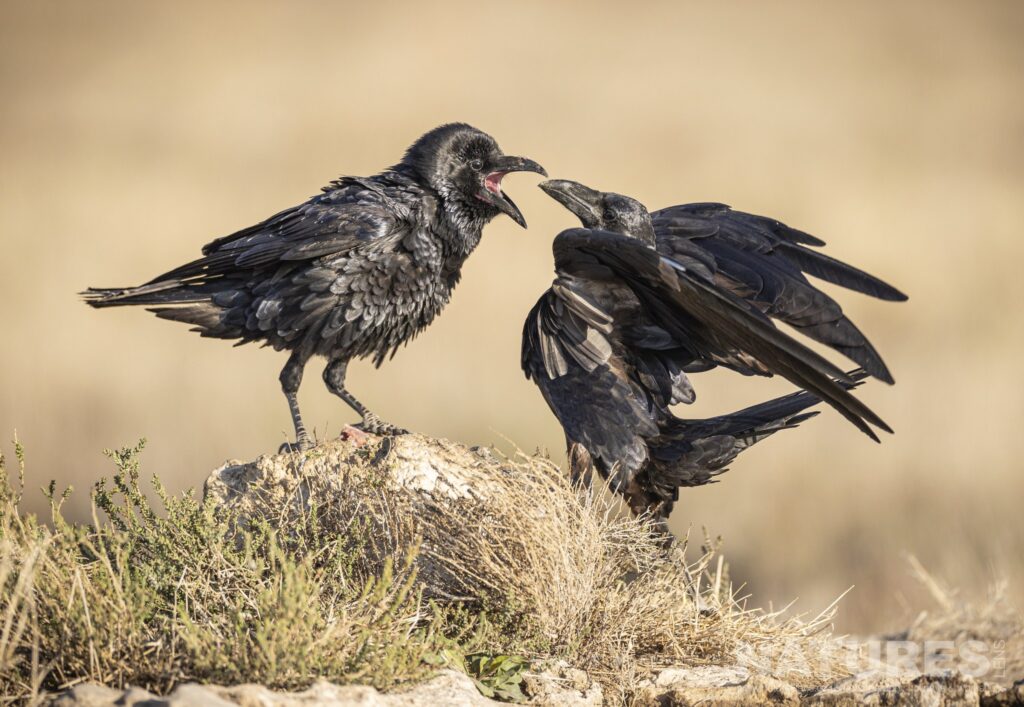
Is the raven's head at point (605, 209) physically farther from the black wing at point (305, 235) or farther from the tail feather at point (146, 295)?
the tail feather at point (146, 295)

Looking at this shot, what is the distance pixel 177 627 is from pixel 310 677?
46cm

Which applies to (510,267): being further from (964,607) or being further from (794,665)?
(794,665)

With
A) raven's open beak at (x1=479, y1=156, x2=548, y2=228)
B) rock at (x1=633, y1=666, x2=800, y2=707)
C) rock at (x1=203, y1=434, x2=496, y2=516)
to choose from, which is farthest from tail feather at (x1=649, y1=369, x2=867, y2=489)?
raven's open beak at (x1=479, y1=156, x2=548, y2=228)

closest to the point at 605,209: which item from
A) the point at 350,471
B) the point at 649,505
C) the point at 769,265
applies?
the point at 769,265

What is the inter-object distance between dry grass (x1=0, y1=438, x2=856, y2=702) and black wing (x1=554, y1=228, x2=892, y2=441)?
0.87 metres

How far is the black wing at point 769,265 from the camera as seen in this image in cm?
470

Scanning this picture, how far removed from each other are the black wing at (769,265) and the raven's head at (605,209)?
16 centimetres

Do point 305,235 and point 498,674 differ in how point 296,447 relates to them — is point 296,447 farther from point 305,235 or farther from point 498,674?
point 498,674

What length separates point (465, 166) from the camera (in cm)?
593

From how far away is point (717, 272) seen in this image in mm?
5238

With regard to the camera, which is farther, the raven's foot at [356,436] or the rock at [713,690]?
the raven's foot at [356,436]

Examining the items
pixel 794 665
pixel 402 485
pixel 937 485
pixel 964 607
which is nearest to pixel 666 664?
pixel 794 665

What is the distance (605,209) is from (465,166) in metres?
0.97

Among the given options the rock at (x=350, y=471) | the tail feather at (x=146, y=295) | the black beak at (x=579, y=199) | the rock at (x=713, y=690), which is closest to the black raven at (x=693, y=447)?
the rock at (x=350, y=471)
